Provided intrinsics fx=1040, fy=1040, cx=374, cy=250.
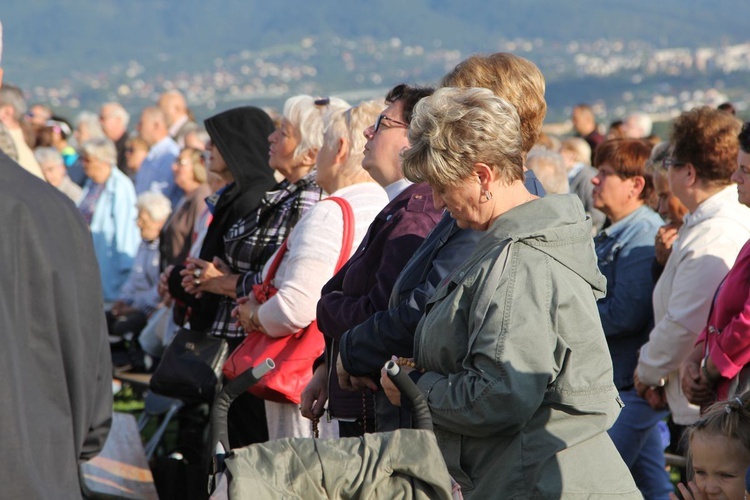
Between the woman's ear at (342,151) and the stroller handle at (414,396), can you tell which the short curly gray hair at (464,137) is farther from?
the woman's ear at (342,151)

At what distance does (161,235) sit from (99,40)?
3209 inches

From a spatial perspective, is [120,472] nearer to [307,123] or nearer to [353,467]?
[307,123]

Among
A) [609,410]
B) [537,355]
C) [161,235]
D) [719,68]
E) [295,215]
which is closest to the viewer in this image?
[537,355]

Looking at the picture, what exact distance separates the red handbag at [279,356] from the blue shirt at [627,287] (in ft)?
4.80

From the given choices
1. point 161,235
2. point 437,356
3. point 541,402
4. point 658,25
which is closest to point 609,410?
point 541,402

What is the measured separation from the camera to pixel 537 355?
2617mm

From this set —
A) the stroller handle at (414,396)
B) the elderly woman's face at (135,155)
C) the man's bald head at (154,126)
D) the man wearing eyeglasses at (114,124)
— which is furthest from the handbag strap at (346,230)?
the man wearing eyeglasses at (114,124)

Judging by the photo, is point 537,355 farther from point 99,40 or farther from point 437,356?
point 99,40

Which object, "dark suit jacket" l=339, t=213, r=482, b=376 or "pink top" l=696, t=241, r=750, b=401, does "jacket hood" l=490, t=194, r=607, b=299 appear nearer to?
"dark suit jacket" l=339, t=213, r=482, b=376

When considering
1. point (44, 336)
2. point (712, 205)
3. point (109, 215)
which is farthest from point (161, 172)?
point (44, 336)

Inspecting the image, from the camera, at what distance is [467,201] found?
283 cm

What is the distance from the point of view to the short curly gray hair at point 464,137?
9.09 ft

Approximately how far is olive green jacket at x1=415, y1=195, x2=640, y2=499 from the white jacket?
1.74m

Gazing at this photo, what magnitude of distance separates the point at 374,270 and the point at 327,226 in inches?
28.8
